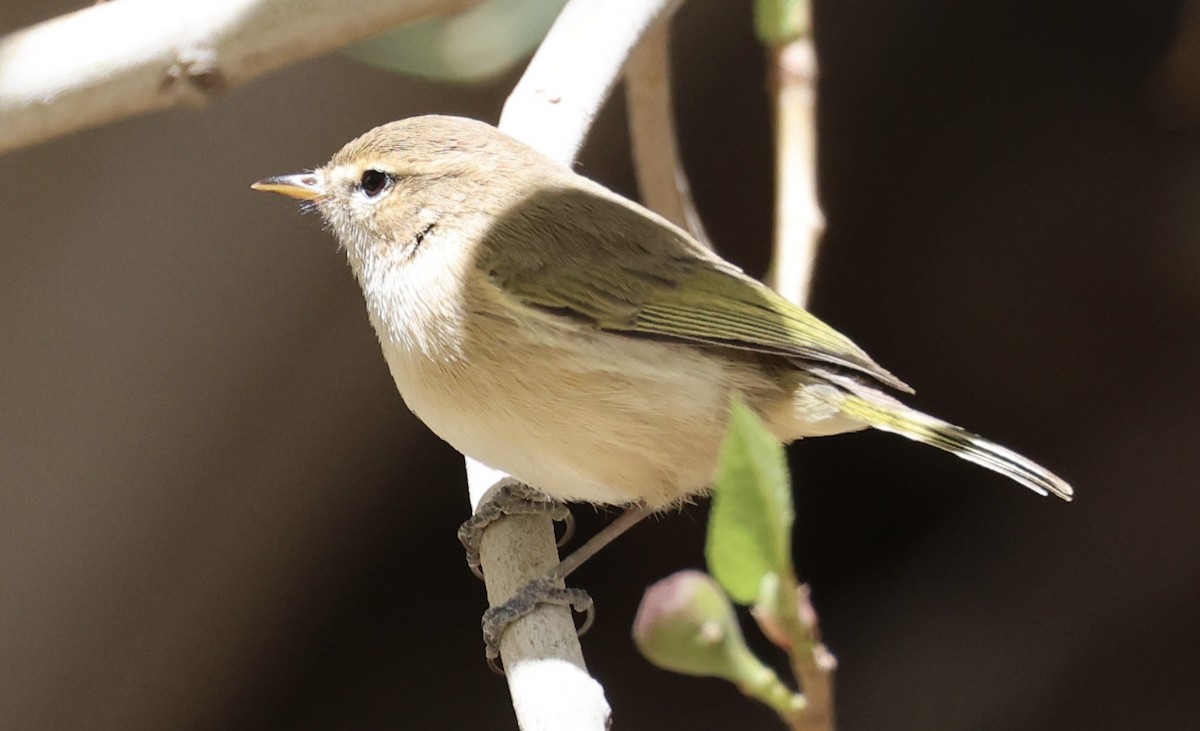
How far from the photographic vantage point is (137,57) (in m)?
2.02

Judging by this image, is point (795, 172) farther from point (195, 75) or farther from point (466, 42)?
point (195, 75)

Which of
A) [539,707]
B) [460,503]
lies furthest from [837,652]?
[539,707]

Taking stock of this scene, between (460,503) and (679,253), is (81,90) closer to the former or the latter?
(679,253)

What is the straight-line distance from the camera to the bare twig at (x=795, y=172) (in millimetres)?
Answer: 2529

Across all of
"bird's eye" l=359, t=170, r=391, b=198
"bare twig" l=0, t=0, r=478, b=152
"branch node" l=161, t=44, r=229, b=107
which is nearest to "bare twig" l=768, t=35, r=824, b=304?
"bird's eye" l=359, t=170, r=391, b=198

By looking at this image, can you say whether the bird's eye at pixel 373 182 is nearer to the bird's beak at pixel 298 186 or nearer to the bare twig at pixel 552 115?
the bird's beak at pixel 298 186

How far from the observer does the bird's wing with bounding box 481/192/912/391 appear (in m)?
2.20

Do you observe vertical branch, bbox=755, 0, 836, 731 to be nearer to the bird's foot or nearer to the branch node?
the bird's foot

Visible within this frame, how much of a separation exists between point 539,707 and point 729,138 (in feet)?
9.55

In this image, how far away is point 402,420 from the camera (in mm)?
4016

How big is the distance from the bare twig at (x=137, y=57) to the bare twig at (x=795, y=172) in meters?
0.97

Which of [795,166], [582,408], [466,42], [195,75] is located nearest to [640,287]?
[582,408]

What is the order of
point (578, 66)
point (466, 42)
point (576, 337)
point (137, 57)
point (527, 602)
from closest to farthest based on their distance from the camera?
point (527, 602)
point (137, 57)
point (576, 337)
point (578, 66)
point (466, 42)

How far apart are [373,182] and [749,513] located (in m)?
1.75
